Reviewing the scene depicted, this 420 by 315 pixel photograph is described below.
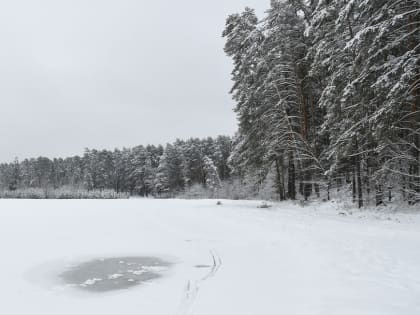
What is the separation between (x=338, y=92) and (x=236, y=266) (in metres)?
11.4

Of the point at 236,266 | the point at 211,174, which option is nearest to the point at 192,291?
the point at 236,266


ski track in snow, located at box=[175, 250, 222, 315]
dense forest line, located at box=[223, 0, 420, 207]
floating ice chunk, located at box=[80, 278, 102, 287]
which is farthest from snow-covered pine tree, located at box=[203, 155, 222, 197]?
floating ice chunk, located at box=[80, 278, 102, 287]

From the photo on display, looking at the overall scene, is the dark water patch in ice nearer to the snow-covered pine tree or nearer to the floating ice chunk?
the floating ice chunk

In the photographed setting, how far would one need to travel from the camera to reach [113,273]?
7336mm

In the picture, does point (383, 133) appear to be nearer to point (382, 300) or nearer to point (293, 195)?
point (382, 300)

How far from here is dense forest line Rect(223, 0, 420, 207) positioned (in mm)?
12547

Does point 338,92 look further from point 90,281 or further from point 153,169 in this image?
point 153,169

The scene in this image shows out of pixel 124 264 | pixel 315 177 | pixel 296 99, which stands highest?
pixel 296 99

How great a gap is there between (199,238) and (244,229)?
2.18 meters

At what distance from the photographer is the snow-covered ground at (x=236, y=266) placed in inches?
203

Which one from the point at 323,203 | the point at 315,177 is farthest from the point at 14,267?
the point at 315,177

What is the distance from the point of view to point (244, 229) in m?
13.0

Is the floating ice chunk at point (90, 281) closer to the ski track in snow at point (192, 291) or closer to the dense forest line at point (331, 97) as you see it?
the ski track in snow at point (192, 291)

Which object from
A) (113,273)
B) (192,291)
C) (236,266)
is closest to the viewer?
(192,291)
